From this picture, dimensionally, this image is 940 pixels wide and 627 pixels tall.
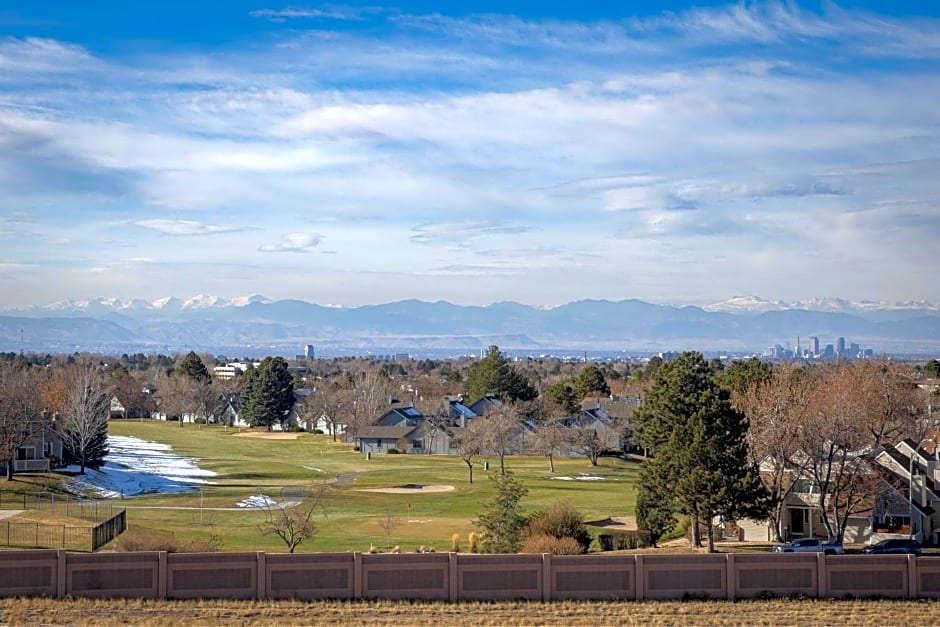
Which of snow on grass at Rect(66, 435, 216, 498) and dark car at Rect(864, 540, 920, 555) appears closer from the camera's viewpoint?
dark car at Rect(864, 540, 920, 555)

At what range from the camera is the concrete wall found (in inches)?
1212

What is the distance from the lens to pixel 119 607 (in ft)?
97.5

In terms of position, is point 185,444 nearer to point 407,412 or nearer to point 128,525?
point 407,412

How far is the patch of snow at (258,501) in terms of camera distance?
64812 millimetres

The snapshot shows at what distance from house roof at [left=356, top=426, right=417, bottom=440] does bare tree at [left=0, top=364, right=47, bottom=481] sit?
40.1m

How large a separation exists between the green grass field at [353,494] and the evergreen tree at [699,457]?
1098 cm

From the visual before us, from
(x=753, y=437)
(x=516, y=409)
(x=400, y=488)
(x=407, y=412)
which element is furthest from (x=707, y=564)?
(x=407, y=412)

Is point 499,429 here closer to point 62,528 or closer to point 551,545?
point 62,528

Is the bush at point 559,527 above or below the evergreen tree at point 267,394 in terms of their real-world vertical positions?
below

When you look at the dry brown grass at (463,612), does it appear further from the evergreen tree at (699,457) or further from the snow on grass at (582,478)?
the snow on grass at (582,478)

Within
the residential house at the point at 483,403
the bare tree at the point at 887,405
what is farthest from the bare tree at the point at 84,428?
the bare tree at the point at 887,405

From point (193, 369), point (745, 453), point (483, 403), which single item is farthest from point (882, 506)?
point (193, 369)

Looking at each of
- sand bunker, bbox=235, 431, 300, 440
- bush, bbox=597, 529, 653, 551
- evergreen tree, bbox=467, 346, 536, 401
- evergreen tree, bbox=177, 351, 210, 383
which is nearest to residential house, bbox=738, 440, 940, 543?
bush, bbox=597, 529, 653, 551

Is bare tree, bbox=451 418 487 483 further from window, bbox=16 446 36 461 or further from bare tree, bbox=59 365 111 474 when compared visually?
window, bbox=16 446 36 461
